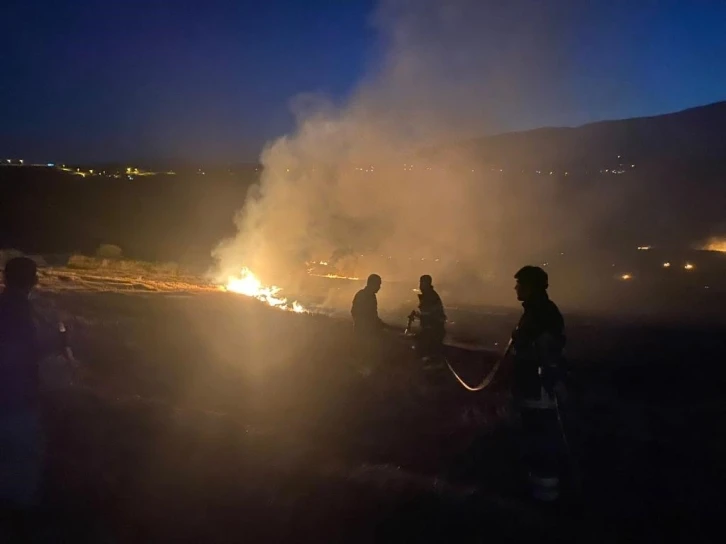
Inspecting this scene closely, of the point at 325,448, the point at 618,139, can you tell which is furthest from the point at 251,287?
the point at 618,139

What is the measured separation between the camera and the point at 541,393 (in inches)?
182

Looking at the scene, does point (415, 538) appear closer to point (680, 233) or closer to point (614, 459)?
point (614, 459)

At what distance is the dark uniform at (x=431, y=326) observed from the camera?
955cm

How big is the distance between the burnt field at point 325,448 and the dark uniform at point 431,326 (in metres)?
0.42

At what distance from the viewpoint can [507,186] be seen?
150 feet

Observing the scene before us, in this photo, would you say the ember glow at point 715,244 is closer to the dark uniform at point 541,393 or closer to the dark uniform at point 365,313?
the dark uniform at point 365,313

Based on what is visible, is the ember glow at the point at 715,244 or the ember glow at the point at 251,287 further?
the ember glow at the point at 715,244

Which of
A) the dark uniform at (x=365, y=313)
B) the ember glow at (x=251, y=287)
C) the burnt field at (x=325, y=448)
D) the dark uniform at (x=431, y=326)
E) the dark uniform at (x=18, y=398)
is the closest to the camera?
the dark uniform at (x=18, y=398)

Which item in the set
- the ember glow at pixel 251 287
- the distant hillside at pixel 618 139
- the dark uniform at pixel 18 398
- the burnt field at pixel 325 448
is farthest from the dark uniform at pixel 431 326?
the distant hillside at pixel 618 139

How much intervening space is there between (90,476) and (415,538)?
2.44 m

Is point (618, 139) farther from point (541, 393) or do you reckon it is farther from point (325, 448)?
point (541, 393)

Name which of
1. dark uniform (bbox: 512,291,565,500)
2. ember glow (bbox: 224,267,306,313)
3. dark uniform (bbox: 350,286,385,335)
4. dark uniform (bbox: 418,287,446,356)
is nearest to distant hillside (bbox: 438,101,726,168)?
ember glow (bbox: 224,267,306,313)

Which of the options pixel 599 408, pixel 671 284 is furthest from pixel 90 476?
pixel 671 284

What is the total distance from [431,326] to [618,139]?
103043 millimetres
